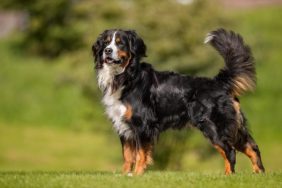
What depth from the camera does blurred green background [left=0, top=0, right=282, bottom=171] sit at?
1232 inches

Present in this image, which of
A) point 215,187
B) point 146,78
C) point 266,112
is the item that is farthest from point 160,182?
point 266,112

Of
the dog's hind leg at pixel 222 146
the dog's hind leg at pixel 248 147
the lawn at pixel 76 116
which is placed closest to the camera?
the dog's hind leg at pixel 222 146

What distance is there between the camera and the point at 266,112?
141 ft

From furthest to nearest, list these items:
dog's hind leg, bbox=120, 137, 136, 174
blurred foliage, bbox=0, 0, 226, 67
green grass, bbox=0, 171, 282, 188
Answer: blurred foliage, bbox=0, 0, 226, 67
dog's hind leg, bbox=120, 137, 136, 174
green grass, bbox=0, 171, 282, 188

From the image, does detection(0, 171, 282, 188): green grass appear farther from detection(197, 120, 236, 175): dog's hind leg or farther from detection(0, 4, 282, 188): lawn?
detection(0, 4, 282, 188): lawn

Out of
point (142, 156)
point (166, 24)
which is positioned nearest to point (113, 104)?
point (142, 156)

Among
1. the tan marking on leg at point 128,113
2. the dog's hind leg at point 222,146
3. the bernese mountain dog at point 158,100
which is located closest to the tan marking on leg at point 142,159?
the bernese mountain dog at point 158,100

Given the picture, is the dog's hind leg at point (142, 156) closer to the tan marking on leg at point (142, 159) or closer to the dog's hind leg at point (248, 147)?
the tan marking on leg at point (142, 159)

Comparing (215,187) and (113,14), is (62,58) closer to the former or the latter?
(113,14)

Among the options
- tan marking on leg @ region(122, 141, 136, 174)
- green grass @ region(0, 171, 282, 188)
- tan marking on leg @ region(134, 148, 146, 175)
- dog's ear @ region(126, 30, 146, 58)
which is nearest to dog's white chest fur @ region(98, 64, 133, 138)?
tan marking on leg @ region(122, 141, 136, 174)

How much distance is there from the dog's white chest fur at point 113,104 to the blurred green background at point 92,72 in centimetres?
1068

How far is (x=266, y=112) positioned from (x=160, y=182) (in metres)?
31.1

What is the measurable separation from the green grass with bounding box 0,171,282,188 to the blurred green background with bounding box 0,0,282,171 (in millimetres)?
11184

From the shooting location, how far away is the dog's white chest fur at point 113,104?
1384 centimetres
